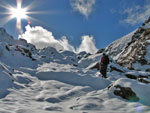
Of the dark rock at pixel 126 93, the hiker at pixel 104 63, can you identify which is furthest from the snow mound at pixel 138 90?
the hiker at pixel 104 63

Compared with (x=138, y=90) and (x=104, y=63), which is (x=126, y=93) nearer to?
(x=138, y=90)

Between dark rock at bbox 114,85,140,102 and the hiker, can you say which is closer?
dark rock at bbox 114,85,140,102

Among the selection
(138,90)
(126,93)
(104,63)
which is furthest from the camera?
(104,63)

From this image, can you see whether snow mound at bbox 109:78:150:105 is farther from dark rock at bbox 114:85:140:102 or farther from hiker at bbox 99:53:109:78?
hiker at bbox 99:53:109:78

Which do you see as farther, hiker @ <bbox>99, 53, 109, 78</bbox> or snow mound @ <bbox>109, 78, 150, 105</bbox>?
hiker @ <bbox>99, 53, 109, 78</bbox>

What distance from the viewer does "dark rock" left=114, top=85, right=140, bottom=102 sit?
20.9ft

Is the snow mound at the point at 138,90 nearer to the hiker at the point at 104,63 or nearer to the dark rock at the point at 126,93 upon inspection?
the dark rock at the point at 126,93

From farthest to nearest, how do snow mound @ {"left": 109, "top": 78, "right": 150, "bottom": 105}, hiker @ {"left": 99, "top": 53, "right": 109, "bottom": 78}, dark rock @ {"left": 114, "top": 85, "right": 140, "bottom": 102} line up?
hiker @ {"left": 99, "top": 53, "right": 109, "bottom": 78}, dark rock @ {"left": 114, "top": 85, "right": 140, "bottom": 102}, snow mound @ {"left": 109, "top": 78, "right": 150, "bottom": 105}

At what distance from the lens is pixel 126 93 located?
261 inches

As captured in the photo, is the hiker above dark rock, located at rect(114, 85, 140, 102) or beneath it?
above

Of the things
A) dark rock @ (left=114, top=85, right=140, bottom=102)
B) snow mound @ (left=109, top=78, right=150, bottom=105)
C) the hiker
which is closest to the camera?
snow mound @ (left=109, top=78, right=150, bottom=105)

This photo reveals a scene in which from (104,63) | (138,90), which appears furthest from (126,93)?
(104,63)

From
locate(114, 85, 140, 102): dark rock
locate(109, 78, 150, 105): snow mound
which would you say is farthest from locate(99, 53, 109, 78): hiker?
locate(114, 85, 140, 102): dark rock

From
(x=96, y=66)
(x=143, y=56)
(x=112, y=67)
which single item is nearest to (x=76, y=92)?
(x=112, y=67)
